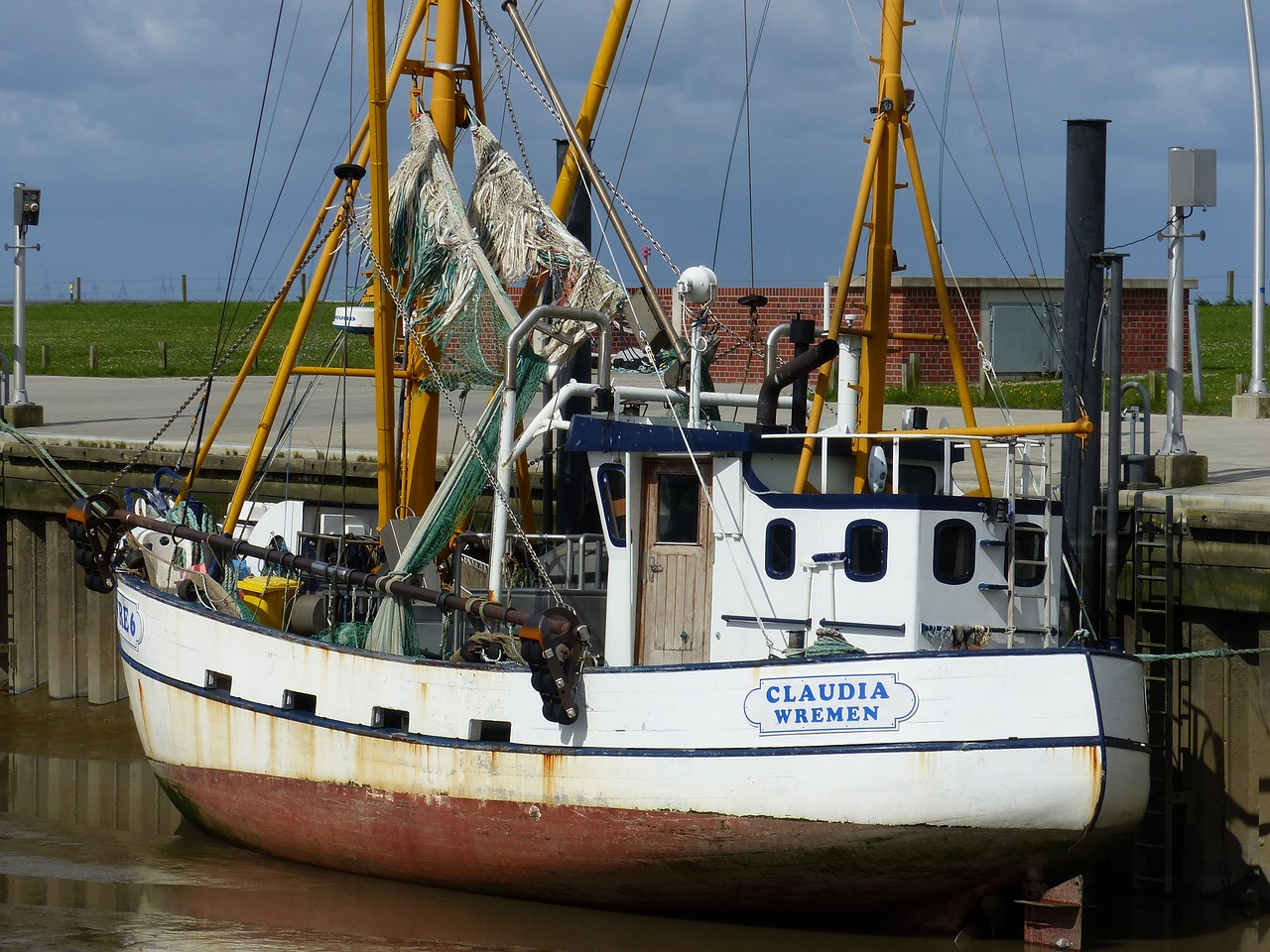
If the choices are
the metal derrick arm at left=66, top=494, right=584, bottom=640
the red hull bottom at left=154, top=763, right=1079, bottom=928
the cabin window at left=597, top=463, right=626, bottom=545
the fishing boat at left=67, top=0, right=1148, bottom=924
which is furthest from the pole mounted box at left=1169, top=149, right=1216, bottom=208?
the metal derrick arm at left=66, top=494, right=584, bottom=640

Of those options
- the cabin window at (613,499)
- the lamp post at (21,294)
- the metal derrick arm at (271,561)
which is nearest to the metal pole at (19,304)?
the lamp post at (21,294)

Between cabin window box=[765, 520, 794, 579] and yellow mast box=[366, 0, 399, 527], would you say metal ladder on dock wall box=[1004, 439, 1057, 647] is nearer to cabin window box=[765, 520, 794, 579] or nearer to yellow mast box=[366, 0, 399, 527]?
cabin window box=[765, 520, 794, 579]

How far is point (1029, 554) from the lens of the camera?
39.8 ft

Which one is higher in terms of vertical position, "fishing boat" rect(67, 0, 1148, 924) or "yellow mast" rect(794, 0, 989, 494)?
"yellow mast" rect(794, 0, 989, 494)

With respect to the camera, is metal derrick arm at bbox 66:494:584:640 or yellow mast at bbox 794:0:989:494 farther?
yellow mast at bbox 794:0:989:494

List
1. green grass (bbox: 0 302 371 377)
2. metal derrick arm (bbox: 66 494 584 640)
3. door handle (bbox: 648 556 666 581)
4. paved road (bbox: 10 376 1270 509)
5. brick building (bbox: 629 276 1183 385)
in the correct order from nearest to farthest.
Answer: metal derrick arm (bbox: 66 494 584 640), door handle (bbox: 648 556 666 581), paved road (bbox: 10 376 1270 509), brick building (bbox: 629 276 1183 385), green grass (bbox: 0 302 371 377)

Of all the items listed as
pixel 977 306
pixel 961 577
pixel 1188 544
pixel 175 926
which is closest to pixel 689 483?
pixel 961 577

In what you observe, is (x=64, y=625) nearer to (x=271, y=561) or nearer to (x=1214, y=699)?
→ (x=271, y=561)

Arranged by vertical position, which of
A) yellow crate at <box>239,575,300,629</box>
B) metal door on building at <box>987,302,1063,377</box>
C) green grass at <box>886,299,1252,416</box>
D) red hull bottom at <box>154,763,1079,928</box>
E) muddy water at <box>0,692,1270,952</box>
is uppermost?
metal door on building at <box>987,302,1063,377</box>

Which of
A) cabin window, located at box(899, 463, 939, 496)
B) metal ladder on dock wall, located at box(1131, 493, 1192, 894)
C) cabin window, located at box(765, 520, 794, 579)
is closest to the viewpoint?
cabin window, located at box(765, 520, 794, 579)

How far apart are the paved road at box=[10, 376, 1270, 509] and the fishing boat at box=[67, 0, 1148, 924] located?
162 cm

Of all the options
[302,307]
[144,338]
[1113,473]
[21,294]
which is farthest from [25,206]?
[144,338]

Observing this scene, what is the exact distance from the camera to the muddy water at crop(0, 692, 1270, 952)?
11766 mm

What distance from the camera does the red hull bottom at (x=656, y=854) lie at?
1102cm
